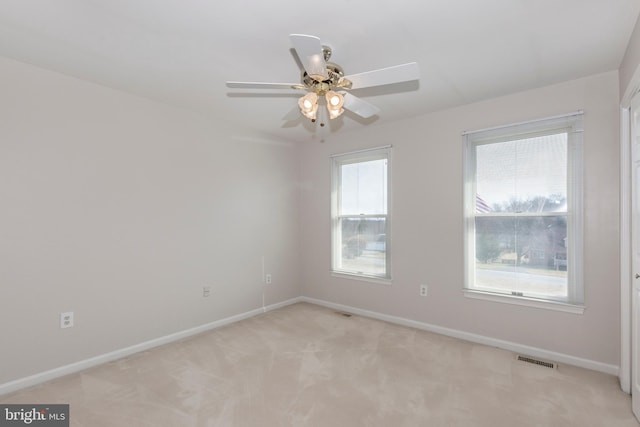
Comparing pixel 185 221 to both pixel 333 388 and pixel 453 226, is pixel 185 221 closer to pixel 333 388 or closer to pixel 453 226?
pixel 333 388

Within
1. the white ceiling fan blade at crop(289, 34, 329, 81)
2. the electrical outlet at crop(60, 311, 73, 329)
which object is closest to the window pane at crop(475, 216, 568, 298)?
the white ceiling fan blade at crop(289, 34, 329, 81)

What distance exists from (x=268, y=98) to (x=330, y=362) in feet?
8.46

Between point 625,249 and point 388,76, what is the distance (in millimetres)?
2227

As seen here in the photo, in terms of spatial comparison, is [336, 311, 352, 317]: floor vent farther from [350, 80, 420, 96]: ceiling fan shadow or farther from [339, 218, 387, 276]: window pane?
[350, 80, 420, 96]: ceiling fan shadow

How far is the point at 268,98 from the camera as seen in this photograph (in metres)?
3.14

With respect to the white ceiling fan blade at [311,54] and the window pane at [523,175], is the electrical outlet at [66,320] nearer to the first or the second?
→ the white ceiling fan blade at [311,54]

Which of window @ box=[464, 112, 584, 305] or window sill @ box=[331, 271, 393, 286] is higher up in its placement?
window @ box=[464, 112, 584, 305]

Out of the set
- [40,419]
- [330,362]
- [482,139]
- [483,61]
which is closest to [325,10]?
[483,61]

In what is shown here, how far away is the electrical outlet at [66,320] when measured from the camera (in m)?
2.63

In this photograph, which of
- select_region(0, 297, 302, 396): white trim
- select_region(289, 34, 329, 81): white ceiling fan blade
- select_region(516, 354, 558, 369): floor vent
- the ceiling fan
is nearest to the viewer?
select_region(289, 34, 329, 81): white ceiling fan blade

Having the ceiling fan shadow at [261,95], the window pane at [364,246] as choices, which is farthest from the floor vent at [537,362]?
the ceiling fan shadow at [261,95]

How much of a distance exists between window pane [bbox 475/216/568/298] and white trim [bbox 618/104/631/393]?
0.49 m

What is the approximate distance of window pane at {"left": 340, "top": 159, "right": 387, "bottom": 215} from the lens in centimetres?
412

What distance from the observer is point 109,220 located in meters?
2.90
